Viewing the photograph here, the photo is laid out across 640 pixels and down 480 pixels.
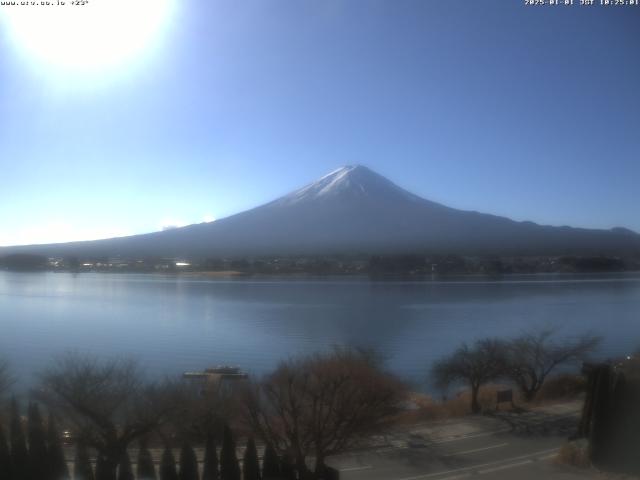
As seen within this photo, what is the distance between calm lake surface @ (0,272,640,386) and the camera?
10555 millimetres

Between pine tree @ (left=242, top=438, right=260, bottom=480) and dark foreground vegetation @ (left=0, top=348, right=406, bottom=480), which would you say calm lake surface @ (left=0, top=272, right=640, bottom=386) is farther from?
pine tree @ (left=242, top=438, right=260, bottom=480)

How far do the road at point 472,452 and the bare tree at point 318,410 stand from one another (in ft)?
0.82

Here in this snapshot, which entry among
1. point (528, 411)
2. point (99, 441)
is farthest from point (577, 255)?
point (99, 441)

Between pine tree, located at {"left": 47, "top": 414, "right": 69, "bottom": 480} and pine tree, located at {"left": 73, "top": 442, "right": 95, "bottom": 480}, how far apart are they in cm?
7

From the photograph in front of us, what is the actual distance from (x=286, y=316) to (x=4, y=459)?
1009cm

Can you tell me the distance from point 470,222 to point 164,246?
1499cm

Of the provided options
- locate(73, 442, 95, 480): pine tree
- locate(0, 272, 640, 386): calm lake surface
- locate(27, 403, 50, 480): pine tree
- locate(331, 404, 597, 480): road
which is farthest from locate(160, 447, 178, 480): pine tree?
locate(0, 272, 640, 386): calm lake surface

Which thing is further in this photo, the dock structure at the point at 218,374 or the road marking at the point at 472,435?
the dock structure at the point at 218,374

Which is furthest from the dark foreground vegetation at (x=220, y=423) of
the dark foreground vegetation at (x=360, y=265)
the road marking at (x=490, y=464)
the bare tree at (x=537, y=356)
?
the dark foreground vegetation at (x=360, y=265)

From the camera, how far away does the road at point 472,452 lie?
5.11m

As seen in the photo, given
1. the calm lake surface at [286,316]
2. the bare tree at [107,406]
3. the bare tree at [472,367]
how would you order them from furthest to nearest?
the calm lake surface at [286,316], the bare tree at [472,367], the bare tree at [107,406]

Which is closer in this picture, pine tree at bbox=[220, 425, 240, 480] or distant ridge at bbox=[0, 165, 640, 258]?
pine tree at bbox=[220, 425, 240, 480]

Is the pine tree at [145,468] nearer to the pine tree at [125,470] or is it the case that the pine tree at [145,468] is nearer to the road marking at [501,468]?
the pine tree at [125,470]

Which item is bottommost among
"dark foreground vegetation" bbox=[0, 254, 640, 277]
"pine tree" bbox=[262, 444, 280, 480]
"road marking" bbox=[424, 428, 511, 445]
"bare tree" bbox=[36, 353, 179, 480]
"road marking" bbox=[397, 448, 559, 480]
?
"road marking" bbox=[424, 428, 511, 445]
